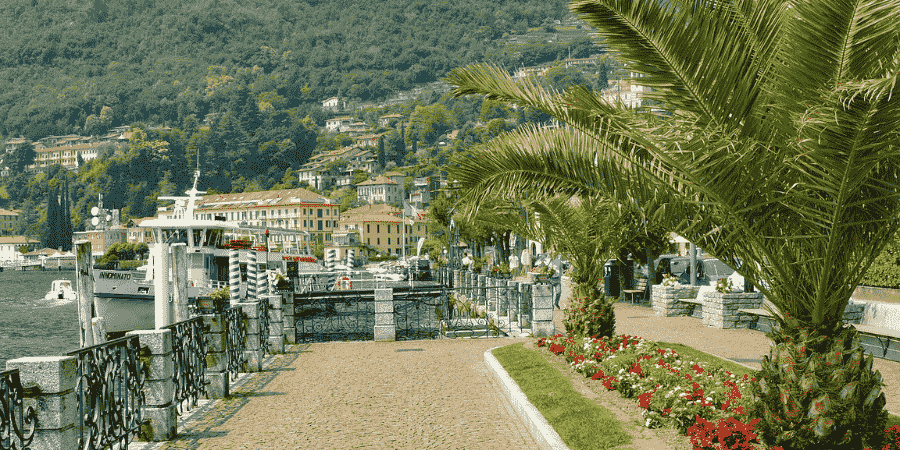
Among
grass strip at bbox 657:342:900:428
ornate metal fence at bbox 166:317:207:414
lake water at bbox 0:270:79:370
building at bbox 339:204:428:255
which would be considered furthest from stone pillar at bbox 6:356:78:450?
building at bbox 339:204:428:255

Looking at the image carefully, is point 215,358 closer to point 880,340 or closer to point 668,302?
point 880,340

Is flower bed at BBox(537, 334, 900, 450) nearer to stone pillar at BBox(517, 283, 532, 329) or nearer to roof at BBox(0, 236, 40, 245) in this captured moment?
stone pillar at BBox(517, 283, 532, 329)

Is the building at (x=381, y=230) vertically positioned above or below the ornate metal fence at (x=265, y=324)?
above

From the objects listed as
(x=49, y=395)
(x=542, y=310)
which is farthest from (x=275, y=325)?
(x=49, y=395)

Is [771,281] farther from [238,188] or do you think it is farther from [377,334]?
[238,188]

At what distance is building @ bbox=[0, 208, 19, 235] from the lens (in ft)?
574

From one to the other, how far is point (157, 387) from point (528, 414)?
3935 millimetres

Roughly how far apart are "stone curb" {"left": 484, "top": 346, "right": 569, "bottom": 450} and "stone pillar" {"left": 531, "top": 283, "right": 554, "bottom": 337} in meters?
4.66

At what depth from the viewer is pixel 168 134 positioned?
196m

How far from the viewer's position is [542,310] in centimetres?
1623

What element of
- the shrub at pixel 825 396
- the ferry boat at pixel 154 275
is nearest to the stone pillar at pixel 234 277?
the ferry boat at pixel 154 275

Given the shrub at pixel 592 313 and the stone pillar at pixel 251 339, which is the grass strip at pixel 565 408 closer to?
the shrub at pixel 592 313

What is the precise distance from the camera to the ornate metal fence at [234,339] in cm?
1086

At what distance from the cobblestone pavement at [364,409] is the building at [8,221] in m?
190
